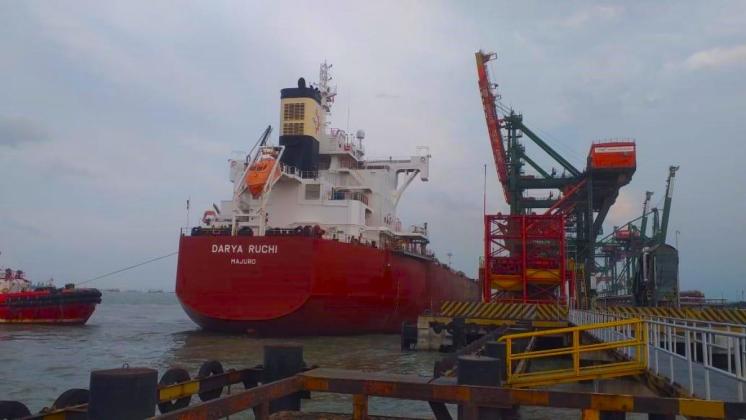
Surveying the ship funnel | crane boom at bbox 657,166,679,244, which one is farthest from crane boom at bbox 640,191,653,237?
the ship funnel

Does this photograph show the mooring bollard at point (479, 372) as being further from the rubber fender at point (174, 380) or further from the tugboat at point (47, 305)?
the tugboat at point (47, 305)

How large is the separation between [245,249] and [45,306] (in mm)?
16687

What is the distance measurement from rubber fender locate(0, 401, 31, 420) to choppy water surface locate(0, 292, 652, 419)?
5.97 meters

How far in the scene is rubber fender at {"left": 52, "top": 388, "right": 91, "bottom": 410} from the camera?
19.0ft

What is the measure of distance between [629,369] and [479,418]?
486 cm

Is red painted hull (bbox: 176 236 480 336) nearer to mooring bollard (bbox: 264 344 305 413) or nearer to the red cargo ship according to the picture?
the red cargo ship

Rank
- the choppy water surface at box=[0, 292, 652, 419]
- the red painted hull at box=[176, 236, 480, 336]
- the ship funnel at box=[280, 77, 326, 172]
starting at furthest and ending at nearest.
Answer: the ship funnel at box=[280, 77, 326, 172]
the red painted hull at box=[176, 236, 480, 336]
the choppy water surface at box=[0, 292, 652, 419]

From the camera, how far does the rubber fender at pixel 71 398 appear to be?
5785mm

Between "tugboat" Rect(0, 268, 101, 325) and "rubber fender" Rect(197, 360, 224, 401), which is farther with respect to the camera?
"tugboat" Rect(0, 268, 101, 325)

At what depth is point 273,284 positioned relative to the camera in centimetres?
2259

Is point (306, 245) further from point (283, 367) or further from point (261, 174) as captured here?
point (283, 367)

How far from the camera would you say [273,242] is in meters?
22.9

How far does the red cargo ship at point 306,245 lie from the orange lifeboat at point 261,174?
5cm

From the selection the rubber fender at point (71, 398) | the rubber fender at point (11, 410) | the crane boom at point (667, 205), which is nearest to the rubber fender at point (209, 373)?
the rubber fender at point (71, 398)
